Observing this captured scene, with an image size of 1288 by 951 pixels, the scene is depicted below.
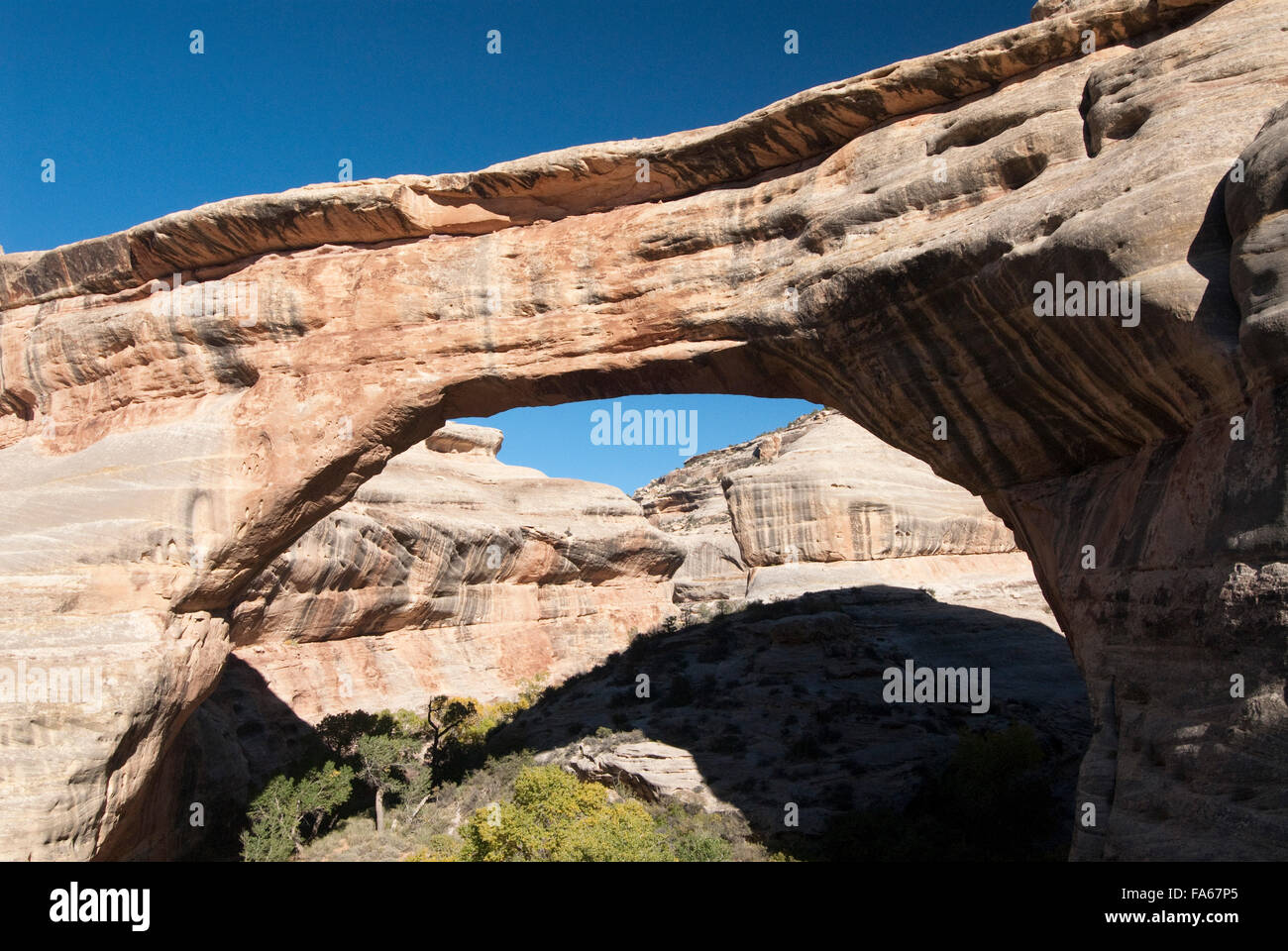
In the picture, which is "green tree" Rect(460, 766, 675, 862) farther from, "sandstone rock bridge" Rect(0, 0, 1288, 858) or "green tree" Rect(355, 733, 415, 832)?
"sandstone rock bridge" Rect(0, 0, 1288, 858)

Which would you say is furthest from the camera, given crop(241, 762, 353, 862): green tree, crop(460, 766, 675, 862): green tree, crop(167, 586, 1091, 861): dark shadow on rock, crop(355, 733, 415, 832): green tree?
crop(355, 733, 415, 832): green tree

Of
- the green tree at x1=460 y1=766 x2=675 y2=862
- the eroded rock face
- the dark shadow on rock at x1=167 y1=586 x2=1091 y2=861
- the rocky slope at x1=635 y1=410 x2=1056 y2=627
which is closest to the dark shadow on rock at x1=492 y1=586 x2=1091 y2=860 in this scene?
the dark shadow on rock at x1=167 y1=586 x2=1091 y2=861

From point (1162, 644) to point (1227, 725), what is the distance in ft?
3.78

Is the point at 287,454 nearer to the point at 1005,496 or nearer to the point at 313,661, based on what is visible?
the point at 1005,496

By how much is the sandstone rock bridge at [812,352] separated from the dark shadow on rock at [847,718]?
166 inches

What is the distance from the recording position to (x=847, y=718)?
56.1 feet

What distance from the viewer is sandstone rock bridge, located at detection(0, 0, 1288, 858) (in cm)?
758

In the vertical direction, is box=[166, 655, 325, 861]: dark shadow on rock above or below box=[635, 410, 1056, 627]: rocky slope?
below

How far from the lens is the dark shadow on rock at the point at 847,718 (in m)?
13.0

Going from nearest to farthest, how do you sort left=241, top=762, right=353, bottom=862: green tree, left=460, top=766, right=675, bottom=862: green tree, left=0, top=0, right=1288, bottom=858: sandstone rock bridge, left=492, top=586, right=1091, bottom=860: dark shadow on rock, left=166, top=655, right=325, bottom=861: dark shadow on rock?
1. left=0, top=0, right=1288, bottom=858: sandstone rock bridge
2. left=460, top=766, right=675, bottom=862: green tree
3. left=492, top=586, right=1091, bottom=860: dark shadow on rock
4. left=166, top=655, right=325, bottom=861: dark shadow on rock
5. left=241, top=762, right=353, bottom=862: green tree

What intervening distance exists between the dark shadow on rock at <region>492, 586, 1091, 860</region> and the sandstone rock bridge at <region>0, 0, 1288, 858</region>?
422 cm

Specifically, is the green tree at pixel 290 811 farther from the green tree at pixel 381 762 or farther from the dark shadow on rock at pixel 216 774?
the green tree at pixel 381 762

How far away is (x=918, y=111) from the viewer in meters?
11.0

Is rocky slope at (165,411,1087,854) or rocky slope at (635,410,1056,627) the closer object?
rocky slope at (165,411,1087,854)
